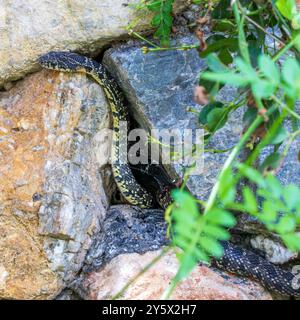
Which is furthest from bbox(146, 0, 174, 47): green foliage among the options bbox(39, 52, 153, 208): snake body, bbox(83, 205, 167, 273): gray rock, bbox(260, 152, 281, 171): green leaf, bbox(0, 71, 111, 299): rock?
bbox(260, 152, 281, 171): green leaf

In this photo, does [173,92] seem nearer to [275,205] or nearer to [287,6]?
[287,6]

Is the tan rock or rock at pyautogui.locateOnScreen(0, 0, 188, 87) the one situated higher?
rock at pyautogui.locateOnScreen(0, 0, 188, 87)

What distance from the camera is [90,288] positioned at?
4.21 m

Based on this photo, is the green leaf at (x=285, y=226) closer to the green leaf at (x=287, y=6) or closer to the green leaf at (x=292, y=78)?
the green leaf at (x=292, y=78)

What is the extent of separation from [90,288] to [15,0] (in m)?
2.09

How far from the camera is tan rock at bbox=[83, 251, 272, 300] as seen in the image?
402 centimetres

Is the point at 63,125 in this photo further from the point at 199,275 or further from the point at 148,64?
the point at 199,275

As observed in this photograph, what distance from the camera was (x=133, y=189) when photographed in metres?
4.93

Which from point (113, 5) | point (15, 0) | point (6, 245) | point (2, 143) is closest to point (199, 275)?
point (6, 245)

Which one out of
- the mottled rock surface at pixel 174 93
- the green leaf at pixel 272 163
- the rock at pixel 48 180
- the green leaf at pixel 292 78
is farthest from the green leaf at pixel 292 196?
the rock at pixel 48 180

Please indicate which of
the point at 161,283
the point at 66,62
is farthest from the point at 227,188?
the point at 66,62

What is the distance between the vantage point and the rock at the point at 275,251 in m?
4.32

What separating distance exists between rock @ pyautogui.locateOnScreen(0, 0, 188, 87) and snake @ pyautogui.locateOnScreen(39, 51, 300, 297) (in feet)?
0.38

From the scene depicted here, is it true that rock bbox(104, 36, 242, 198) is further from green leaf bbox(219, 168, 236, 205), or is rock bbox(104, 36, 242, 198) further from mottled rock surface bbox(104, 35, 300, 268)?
green leaf bbox(219, 168, 236, 205)
